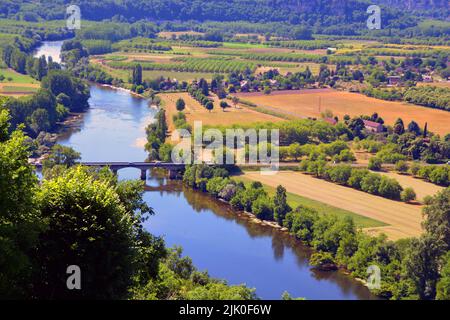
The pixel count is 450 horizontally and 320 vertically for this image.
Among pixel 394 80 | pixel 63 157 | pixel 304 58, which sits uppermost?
pixel 304 58

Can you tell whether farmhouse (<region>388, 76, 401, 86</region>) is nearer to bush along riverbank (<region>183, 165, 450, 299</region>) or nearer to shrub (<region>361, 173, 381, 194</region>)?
shrub (<region>361, 173, 381, 194</region>)

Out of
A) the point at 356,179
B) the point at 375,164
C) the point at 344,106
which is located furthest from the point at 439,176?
the point at 344,106

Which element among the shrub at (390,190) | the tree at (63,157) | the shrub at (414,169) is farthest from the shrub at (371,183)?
the tree at (63,157)

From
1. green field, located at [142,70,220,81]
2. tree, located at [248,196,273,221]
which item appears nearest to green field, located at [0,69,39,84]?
green field, located at [142,70,220,81]

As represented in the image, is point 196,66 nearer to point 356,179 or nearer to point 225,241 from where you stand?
point 356,179

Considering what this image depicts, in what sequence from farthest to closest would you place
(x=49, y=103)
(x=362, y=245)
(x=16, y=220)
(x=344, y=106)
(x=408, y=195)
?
(x=344, y=106)
(x=49, y=103)
(x=408, y=195)
(x=362, y=245)
(x=16, y=220)

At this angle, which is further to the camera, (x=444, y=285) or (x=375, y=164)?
(x=375, y=164)
